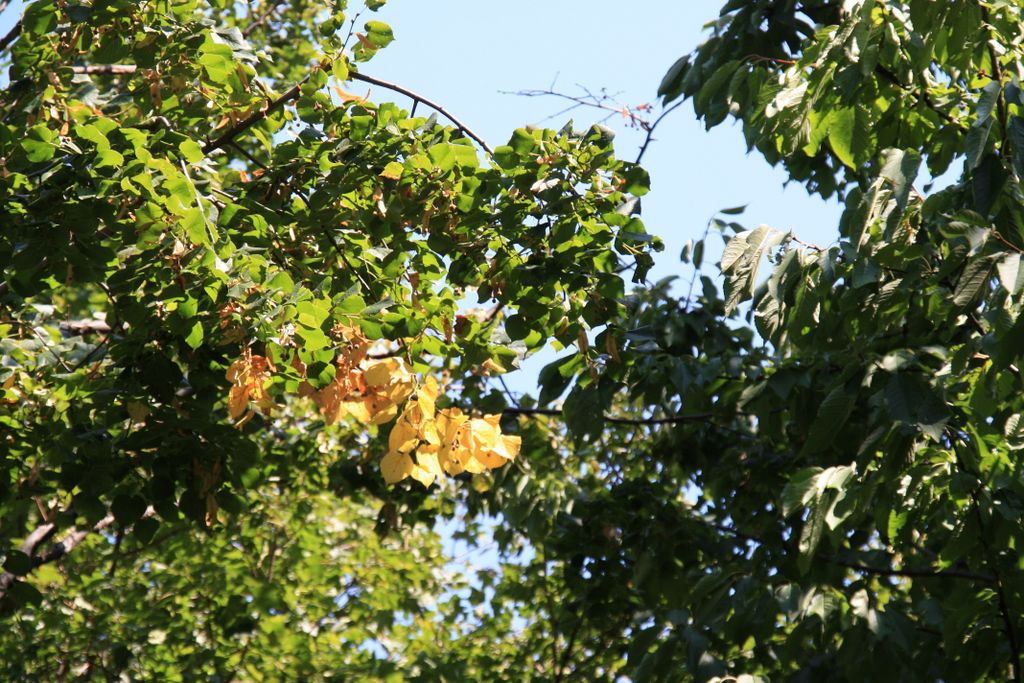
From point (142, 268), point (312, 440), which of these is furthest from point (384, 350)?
point (142, 268)

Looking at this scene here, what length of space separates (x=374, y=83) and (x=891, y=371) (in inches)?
54.3

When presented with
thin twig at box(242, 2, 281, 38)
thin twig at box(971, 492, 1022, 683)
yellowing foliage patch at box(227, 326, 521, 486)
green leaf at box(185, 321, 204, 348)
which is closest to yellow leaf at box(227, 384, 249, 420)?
yellowing foliage patch at box(227, 326, 521, 486)

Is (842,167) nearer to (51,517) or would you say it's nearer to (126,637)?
(51,517)

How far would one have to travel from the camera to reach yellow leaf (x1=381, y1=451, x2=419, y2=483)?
1781mm

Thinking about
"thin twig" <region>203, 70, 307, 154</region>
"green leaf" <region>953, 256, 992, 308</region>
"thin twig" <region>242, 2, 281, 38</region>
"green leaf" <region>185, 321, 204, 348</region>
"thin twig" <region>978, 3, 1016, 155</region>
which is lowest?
"green leaf" <region>185, 321, 204, 348</region>

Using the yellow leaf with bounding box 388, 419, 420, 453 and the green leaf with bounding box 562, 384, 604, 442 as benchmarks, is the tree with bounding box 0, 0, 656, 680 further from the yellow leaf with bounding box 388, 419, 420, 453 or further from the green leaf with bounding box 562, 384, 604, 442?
the green leaf with bounding box 562, 384, 604, 442

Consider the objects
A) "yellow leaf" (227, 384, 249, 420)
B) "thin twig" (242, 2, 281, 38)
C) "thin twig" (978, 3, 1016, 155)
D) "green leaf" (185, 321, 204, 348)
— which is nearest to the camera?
"yellow leaf" (227, 384, 249, 420)

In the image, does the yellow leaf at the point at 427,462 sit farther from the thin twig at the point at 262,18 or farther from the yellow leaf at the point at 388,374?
the thin twig at the point at 262,18

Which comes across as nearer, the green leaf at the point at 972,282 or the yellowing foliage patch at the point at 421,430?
the yellowing foliage patch at the point at 421,430

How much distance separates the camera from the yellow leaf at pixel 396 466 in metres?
1.78

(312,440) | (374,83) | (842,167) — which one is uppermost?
(842,167)

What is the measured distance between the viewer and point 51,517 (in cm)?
268

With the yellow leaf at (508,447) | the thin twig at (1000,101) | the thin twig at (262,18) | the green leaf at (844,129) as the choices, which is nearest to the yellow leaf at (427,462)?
the yellow leaf at (508,447)

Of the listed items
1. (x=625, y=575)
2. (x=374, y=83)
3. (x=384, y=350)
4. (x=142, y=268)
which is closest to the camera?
(x=142, y=268)
